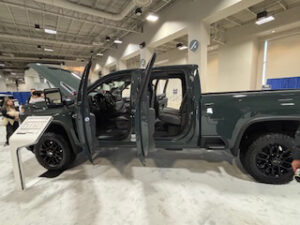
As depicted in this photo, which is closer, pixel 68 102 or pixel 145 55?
pixel 68 102

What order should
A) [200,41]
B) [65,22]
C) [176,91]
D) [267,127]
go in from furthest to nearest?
1. [65,22]
2. [176,91]
3. [200,41]
4. [267,127]

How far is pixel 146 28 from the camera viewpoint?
827cm

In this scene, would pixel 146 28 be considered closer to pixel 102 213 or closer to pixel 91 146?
pixel 91 146

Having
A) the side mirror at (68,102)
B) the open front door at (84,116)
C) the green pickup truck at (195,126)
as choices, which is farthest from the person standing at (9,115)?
the open front door at (84,116)

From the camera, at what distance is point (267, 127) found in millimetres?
2020

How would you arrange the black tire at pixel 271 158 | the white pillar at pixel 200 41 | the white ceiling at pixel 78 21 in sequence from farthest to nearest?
the white ceiling at pixel 78 21 < the white pillar at pixel 200 41 < the black tire at pixel 271 158

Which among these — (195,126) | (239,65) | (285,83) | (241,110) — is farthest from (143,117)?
(285,83)

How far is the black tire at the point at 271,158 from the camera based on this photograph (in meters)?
1.93

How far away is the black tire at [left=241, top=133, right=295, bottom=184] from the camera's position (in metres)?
1.93

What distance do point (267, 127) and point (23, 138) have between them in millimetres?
3168

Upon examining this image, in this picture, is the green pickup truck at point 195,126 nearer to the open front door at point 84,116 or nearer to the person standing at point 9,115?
the open front door at point 84,116

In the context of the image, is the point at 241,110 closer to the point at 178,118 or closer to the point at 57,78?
the point at 178,118

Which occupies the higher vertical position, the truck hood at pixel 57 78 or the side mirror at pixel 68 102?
the truck hood at pixel 57 78

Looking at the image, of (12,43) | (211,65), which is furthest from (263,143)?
(12,43)
